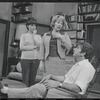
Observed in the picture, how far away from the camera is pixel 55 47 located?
2.28 meters

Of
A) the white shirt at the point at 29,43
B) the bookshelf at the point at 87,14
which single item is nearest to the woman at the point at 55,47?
the white shirt at the point at 29,43

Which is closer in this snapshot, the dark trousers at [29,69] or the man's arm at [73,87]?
the man's arm at [73,87]

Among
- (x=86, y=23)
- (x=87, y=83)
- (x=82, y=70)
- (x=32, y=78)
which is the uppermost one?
(x=86, y=23)

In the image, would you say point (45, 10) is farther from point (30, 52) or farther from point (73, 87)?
point (73, 87)

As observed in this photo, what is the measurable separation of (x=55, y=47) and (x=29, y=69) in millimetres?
588

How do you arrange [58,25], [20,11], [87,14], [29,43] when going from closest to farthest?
[58,25] < [29,43] < [87,14] < [20,11]

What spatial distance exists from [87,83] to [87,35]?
9.61ft

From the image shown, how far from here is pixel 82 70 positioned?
175 cm

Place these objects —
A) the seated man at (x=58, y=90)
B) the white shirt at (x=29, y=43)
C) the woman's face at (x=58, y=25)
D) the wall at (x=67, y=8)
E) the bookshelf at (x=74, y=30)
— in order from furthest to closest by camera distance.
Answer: the wall at (x=67, y=8) < the bookshelf at (x=74, y=30) < the white shirt at (x=29, y=43) < the woman's face at (x=58, y=25) < the seated man at (x=58, y=90)

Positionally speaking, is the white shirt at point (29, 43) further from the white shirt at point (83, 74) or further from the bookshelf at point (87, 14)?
the bookshelf at point (87, 14)

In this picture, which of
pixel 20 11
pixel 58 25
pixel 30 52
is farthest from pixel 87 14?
pixel 58 25

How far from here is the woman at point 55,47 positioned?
2.26 m

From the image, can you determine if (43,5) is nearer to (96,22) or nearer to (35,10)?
(35,10)

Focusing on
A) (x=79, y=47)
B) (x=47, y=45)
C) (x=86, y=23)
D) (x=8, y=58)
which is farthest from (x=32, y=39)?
(x=86, y=23)
